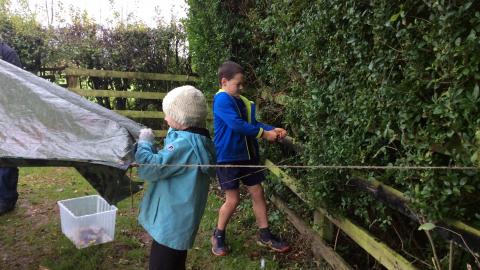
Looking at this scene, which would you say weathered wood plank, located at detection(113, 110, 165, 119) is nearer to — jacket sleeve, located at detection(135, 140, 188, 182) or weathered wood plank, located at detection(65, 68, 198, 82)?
weathered wood plank, located at detection(65, 68, 198, 82)

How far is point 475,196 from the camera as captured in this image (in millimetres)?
2070

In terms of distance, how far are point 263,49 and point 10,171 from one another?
10.6ft

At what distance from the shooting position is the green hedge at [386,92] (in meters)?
1.92

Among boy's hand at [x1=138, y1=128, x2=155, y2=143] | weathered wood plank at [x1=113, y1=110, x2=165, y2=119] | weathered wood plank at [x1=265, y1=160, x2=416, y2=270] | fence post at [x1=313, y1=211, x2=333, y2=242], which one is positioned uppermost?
boy's hand at [x1=138, y1=128, x2=155, y2=143]

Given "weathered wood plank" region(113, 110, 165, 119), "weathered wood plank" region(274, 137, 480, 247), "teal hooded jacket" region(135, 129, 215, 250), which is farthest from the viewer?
"weathered wood plank" region(113, 110, 165, 119)

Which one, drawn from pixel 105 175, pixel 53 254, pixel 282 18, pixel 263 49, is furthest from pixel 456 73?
pixel 53 254

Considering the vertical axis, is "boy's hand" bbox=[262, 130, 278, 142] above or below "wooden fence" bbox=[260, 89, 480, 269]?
above

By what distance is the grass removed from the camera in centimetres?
391

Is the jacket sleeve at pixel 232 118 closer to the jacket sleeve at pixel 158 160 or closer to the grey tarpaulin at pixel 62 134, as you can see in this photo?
the grey tarpaulin at pixel 62 134

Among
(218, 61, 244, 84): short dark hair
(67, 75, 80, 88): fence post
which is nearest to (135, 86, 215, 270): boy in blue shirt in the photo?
(218, 61, 244, 84): short dark hair

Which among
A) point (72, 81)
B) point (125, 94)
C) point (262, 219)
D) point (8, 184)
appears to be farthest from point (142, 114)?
point (262, 219)

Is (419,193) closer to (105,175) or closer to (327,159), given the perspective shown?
(327,159)

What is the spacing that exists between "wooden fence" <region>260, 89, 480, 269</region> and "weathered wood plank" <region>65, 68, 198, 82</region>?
3552 millimetres

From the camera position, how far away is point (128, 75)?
807cm
